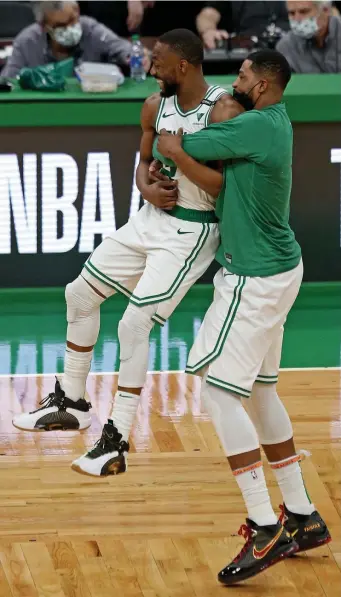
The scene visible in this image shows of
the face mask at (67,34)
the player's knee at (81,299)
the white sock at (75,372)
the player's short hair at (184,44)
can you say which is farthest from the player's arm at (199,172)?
the face mask at (67,34)

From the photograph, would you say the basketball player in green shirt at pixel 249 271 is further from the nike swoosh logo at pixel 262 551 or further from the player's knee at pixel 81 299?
the player's knee at pixel 81 299

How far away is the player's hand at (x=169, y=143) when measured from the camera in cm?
422

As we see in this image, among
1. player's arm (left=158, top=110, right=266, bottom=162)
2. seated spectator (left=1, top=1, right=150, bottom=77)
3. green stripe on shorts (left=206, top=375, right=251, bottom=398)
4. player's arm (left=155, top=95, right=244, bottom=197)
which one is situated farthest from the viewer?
seated spectator (left=1, top=1, right=150, bottom=77)

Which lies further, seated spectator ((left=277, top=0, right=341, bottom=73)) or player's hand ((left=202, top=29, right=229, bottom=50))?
player's hand ((left=202, top=29, right=229, bottom=50))

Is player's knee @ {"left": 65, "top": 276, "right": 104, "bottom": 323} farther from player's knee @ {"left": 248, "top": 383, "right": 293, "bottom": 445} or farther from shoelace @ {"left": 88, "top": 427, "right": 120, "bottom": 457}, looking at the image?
player's knee @ {"left": 248, "top": 383, "right": 293, "bottom": 445}

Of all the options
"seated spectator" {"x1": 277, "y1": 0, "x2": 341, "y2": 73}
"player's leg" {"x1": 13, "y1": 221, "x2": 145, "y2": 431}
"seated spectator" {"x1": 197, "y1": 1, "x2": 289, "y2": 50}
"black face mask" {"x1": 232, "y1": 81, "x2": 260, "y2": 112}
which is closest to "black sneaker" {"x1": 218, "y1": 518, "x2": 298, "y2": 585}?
"player's leg" {"x1": 13, "y1": 221, "x2": 145, "y2": 431}

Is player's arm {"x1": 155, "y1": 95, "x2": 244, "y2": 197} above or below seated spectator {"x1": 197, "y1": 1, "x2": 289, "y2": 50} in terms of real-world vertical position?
above

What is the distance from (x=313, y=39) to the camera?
8812 mm

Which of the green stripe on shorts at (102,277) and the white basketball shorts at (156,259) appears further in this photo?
the green stripe on shorts at (102,277)

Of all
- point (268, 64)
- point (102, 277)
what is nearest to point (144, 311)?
point (102, 277)

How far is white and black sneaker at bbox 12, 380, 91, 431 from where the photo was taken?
15.9ft

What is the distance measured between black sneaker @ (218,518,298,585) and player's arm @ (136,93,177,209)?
128 cm

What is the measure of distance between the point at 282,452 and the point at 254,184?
102 cm

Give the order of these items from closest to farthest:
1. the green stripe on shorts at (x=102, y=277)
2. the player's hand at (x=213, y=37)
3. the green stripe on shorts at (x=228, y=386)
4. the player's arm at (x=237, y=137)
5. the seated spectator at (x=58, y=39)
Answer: the player's arm at (x=237, y=137), the green stripe on shorts at (x=228, y=386), the green stripe on shorts at (x=102, y=277), the seated spectator at (x=58, y=39), the player's hand at (x=213, y=37)
